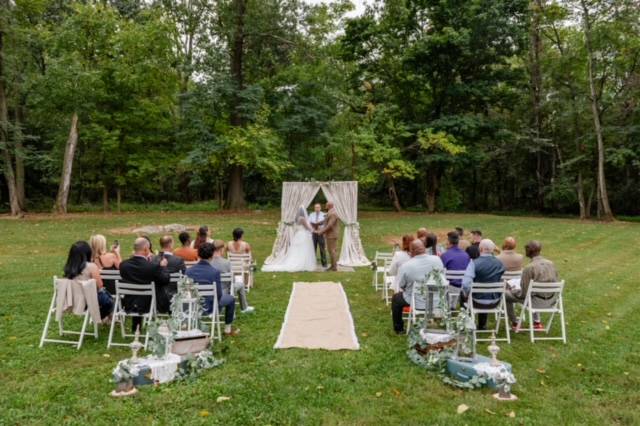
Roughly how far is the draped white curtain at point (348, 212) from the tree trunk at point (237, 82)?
12.6 meters

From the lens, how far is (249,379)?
14.8 ft

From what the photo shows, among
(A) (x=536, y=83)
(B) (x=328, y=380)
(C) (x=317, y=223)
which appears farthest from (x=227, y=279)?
(A) (x=536, y=83)

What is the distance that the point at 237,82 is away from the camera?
76.7ft

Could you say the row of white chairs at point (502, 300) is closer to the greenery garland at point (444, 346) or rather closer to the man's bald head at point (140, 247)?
the greenery garland at point (444, 346)

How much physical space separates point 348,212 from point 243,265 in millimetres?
4325

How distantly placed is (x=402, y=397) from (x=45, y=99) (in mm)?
24236

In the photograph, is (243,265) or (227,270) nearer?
(227,270)

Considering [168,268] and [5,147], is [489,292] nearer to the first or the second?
[168,268]

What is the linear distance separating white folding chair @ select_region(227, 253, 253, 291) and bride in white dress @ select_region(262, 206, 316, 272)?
2.02 m

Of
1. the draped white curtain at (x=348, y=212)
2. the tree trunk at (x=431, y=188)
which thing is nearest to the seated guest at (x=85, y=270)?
the draped white curtain at (x=348, y=212)

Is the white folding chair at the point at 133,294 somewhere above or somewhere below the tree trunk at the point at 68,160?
below

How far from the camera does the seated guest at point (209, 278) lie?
594cm

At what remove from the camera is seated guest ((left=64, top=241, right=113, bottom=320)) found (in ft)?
18.7

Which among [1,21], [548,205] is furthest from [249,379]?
[548,205]
